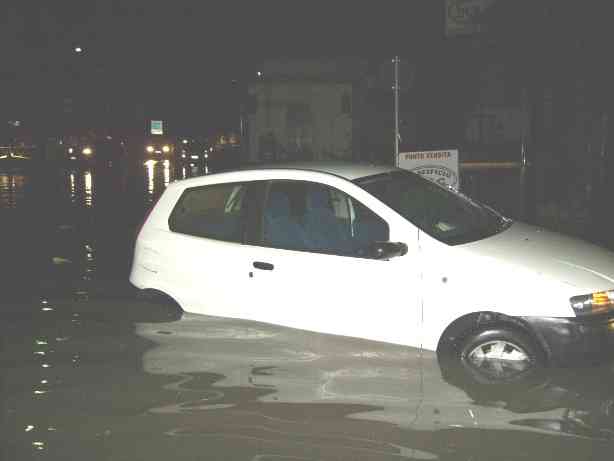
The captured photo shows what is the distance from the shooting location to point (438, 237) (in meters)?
6.01

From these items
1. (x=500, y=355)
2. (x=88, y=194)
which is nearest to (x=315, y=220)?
(x=500, y=355)

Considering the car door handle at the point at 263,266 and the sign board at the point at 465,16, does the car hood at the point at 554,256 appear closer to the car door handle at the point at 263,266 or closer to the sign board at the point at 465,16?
the car door handle at the point at 263,266

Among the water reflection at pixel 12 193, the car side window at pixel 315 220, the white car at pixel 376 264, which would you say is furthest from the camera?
the water reflection at pixel 12 193

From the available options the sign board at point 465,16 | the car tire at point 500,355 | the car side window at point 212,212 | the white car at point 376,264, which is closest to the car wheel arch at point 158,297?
the white car at point 376,264

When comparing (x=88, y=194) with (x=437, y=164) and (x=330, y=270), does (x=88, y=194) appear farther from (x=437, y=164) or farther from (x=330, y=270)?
(x=330, y=270)

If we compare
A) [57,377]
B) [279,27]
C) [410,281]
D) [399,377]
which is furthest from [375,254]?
[279,27]

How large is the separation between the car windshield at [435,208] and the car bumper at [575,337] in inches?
33.6

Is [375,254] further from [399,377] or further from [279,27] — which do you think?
[279,27]

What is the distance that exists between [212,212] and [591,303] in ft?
9.63

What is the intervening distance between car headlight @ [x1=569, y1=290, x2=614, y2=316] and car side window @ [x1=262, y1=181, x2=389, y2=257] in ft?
4.71

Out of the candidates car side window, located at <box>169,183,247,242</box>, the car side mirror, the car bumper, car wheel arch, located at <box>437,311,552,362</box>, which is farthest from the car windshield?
car side window, located at <box>169,183,247,242</box>

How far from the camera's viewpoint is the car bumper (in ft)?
18.0

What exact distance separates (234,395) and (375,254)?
4.35 ft

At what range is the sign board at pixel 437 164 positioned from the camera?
1060 centimetres
